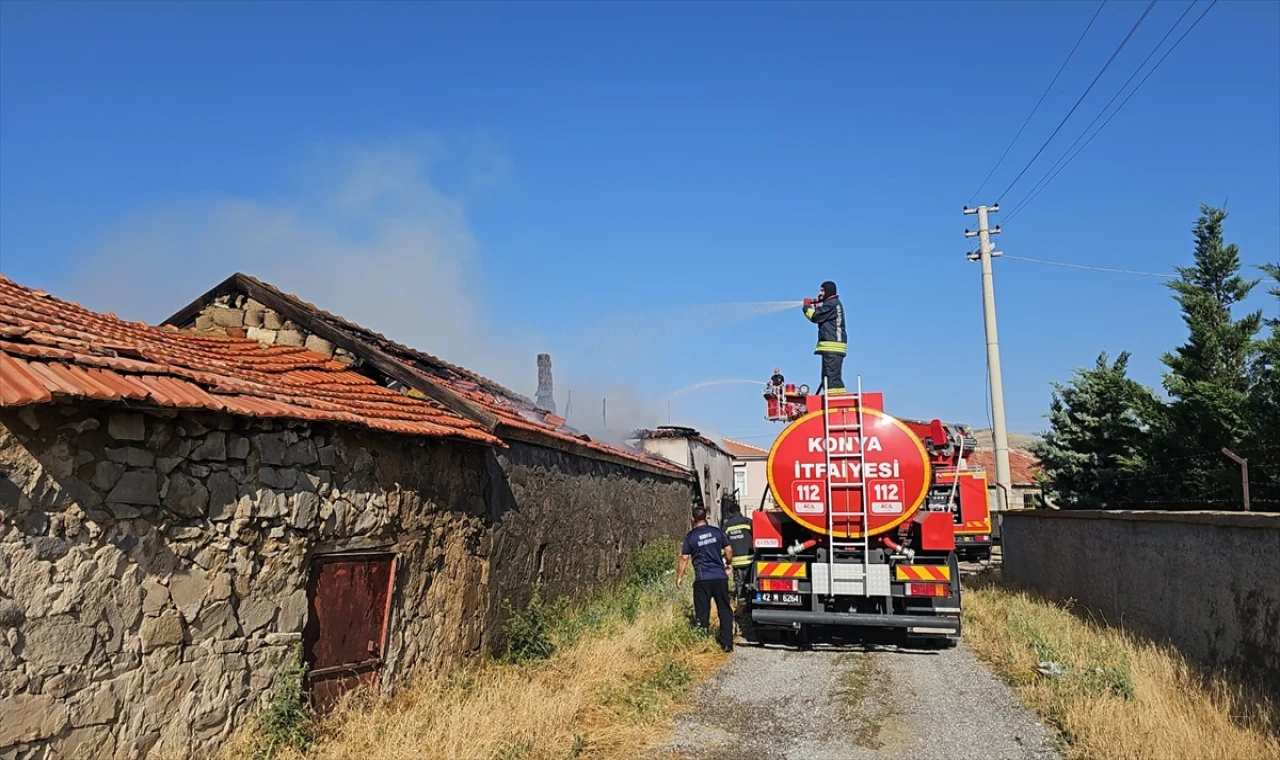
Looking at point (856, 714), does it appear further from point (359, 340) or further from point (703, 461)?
point (703, 461)

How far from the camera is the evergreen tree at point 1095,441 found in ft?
62.3

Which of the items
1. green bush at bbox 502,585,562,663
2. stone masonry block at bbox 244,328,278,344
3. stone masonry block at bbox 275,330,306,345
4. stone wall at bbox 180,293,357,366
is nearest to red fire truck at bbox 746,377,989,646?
green bush at bbox 502,585,562,663

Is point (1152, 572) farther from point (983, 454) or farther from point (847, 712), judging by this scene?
point (983, 454)

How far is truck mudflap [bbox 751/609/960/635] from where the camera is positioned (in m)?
9.56

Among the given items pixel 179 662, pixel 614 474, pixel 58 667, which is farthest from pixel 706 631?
pixel 58 667

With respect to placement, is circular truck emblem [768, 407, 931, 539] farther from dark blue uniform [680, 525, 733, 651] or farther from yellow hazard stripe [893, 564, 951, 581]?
dark blue uniform [680, 525, 733, 651]

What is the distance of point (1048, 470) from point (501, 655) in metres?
17.6

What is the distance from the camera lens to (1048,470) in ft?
73.2

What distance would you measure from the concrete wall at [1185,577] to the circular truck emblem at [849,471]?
2.41m

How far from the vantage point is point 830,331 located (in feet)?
37.7

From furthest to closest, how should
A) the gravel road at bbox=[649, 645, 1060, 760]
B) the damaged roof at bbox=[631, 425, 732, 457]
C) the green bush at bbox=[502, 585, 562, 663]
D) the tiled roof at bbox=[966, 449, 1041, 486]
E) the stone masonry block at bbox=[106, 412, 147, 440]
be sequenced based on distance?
the tiled roof at bbox=[966, 449, 1041, 486] < the damaged roof at bbox=[631, 425, 732, 457] < the green bush at bbox=[502, 585, 562, 663] < the gravel road at bbox=[649, 645, 1060, 760] < the stone masonry block at bbox=[106, 412, 147, 440]

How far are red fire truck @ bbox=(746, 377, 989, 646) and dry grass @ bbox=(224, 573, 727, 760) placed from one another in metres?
1.18

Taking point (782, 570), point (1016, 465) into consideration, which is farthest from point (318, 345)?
point (1016, 465)

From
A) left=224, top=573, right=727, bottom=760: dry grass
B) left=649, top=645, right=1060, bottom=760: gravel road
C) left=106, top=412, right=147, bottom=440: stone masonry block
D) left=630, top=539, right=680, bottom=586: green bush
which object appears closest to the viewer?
left=106, top=412, right=147, bottom=440: stone masonry block
